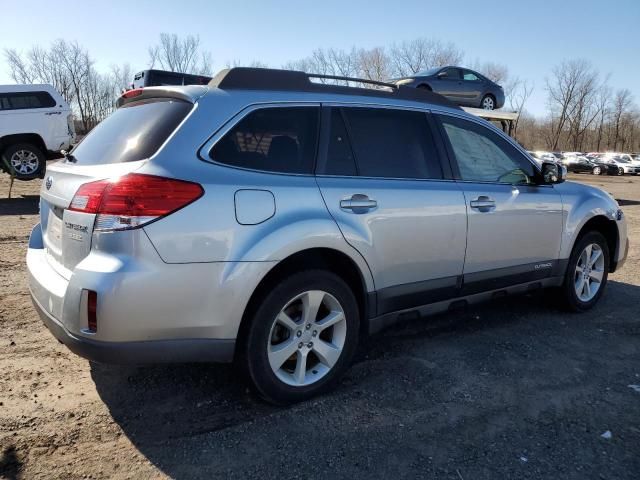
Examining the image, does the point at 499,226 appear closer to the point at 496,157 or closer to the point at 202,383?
the point at 496,157

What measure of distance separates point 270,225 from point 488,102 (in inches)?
503

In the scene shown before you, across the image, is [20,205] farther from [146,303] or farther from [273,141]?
[146,303]

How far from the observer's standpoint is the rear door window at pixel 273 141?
2744 millimetres

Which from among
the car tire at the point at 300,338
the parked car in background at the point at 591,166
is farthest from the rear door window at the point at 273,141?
the parked car in background at the point at 591,166

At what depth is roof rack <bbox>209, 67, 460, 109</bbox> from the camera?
296 cm

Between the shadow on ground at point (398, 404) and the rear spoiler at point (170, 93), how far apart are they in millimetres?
1735

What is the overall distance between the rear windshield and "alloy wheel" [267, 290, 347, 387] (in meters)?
1.12

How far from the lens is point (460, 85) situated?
42.7ft

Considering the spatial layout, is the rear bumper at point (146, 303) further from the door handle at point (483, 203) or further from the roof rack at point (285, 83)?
the door handle at point (483, 203)

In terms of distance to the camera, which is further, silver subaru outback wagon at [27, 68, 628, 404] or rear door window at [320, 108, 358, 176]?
rear door window at [320, 108, 358, 176]

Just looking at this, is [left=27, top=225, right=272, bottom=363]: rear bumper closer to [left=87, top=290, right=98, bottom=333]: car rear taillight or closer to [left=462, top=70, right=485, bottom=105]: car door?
[left=87, top=290, right=98, bottom=333]: car rear taillight

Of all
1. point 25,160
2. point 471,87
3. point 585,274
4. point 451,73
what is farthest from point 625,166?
point 585,274

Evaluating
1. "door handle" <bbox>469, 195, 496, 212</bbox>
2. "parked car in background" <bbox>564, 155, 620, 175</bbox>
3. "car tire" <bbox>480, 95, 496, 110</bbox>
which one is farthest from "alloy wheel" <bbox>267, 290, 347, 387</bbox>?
"parked car in background" <bbox>564, 155, 620, 175</bbox>

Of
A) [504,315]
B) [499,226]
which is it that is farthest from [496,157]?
[504,315]
